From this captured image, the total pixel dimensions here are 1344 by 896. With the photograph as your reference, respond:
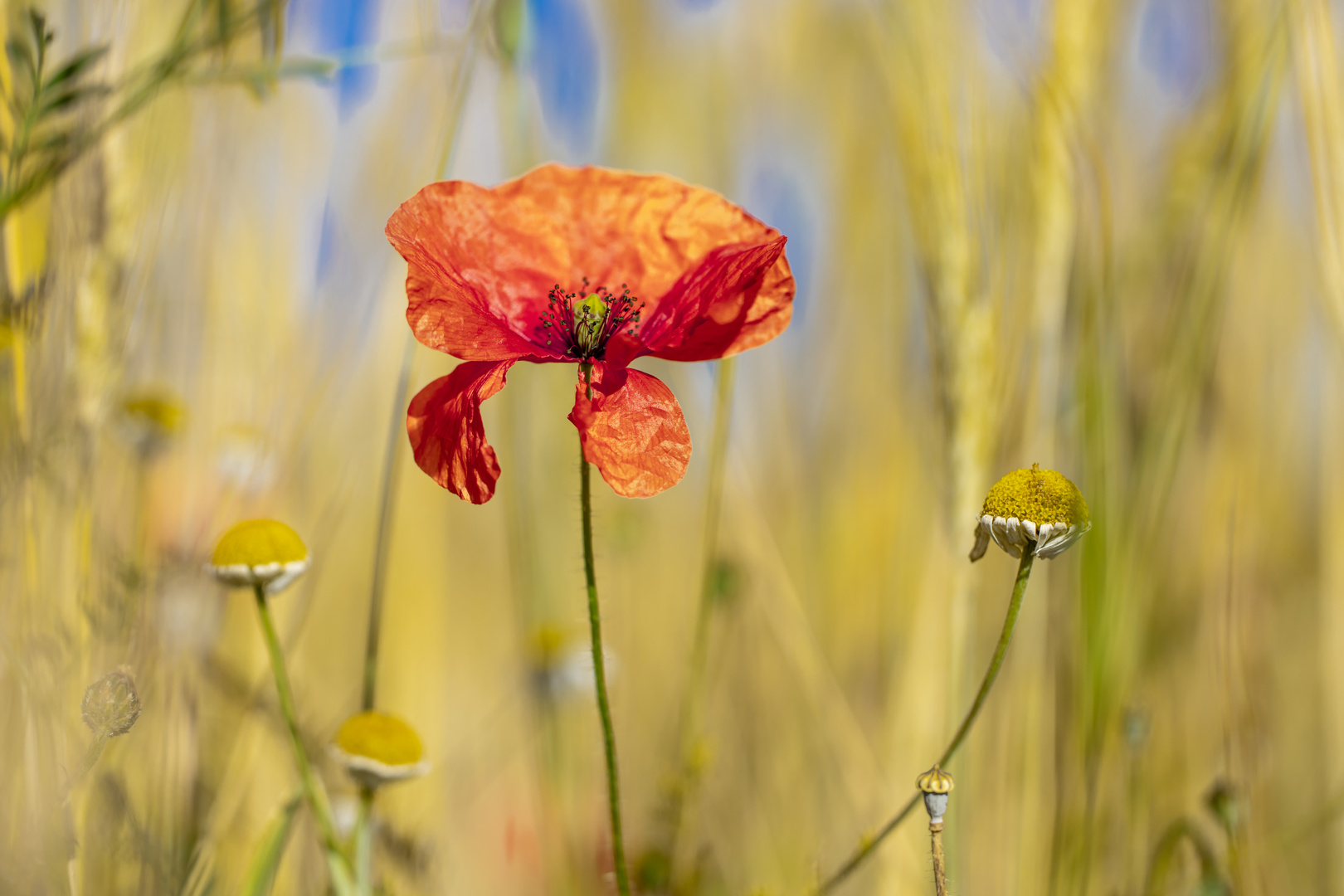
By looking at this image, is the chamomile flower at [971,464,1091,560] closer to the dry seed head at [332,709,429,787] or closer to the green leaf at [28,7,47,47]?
the dry seed head at [332,709,429,787]

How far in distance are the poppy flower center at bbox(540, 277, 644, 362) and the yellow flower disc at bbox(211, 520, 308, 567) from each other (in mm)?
211

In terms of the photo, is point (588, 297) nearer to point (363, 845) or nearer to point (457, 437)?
point (457, 437)

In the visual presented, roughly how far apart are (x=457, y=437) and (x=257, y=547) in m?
0.16

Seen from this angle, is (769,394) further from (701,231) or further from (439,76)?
(701,231)

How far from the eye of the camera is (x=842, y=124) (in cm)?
164

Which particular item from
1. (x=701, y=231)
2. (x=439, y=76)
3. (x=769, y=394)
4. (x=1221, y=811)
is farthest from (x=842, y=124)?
(x=1221, y=811)

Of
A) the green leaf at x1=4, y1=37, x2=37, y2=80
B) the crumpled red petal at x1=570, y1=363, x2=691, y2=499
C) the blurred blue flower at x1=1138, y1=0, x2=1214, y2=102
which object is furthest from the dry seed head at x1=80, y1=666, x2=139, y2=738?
the blurred blue flower at x1=1138, y1=0, x2=1214, y2=102

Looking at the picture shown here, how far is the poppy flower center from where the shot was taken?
59 cm

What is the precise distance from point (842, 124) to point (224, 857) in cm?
141

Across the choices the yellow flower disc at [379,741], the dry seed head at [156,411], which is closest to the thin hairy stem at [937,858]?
the yellow flower disc at [379,741]

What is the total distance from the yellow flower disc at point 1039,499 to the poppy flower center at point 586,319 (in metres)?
0.26

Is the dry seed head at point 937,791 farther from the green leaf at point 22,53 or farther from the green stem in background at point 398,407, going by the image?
the green leaf at point 22,53

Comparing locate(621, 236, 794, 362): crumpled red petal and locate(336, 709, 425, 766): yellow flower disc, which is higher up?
locate(621, 236, 794, 362): crumpled red petal

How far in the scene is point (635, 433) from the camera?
530 millimetres
